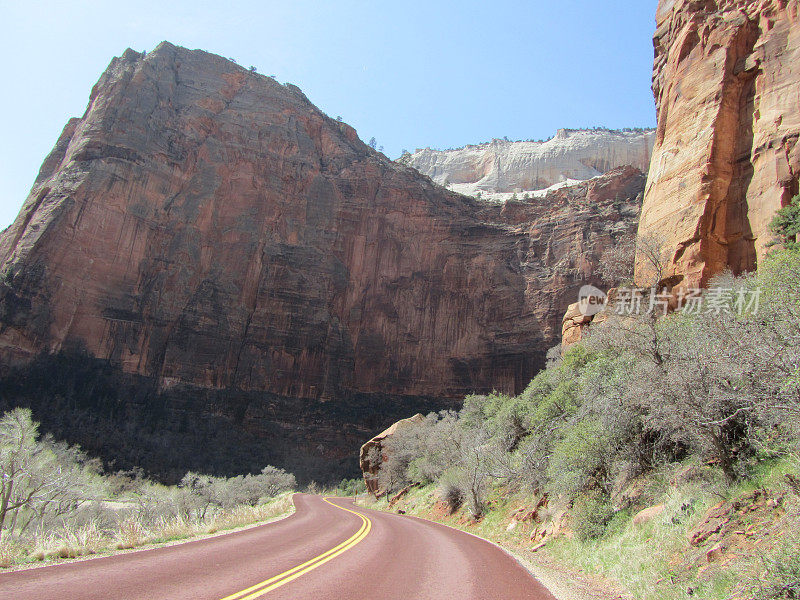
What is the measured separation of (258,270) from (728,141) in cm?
4901

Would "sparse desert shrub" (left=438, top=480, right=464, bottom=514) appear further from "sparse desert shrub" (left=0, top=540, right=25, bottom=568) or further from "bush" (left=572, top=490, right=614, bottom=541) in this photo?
"sparse desert shrub" (left=0, top=540, right=25, bottom=568)

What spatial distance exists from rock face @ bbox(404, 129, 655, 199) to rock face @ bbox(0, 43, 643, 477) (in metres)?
44.4

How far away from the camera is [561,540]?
967cm

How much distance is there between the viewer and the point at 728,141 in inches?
734

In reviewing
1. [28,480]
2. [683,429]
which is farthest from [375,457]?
[683,429]

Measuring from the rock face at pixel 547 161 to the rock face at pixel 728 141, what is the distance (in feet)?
267

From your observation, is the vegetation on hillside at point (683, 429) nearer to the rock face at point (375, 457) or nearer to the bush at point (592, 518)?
the bush at point (592, 518)

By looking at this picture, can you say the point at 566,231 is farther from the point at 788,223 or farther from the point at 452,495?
the point at 452,495

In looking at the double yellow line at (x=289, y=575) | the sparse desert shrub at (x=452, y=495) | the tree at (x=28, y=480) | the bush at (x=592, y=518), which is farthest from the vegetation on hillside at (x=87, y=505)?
the bush at (x=592, y=518)

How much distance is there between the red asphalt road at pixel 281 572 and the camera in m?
5.16

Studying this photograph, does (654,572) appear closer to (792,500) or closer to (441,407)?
(792,500)

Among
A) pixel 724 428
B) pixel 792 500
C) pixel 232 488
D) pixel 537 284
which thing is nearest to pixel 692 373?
pixel 724 428

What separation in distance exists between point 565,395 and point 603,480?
17.9 ft

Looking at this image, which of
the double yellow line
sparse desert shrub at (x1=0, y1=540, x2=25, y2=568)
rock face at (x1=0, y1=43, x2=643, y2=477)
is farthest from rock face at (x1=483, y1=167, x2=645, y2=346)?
sparse desert shrub at (x1=0, y1=540, x2=25, y2=568)
